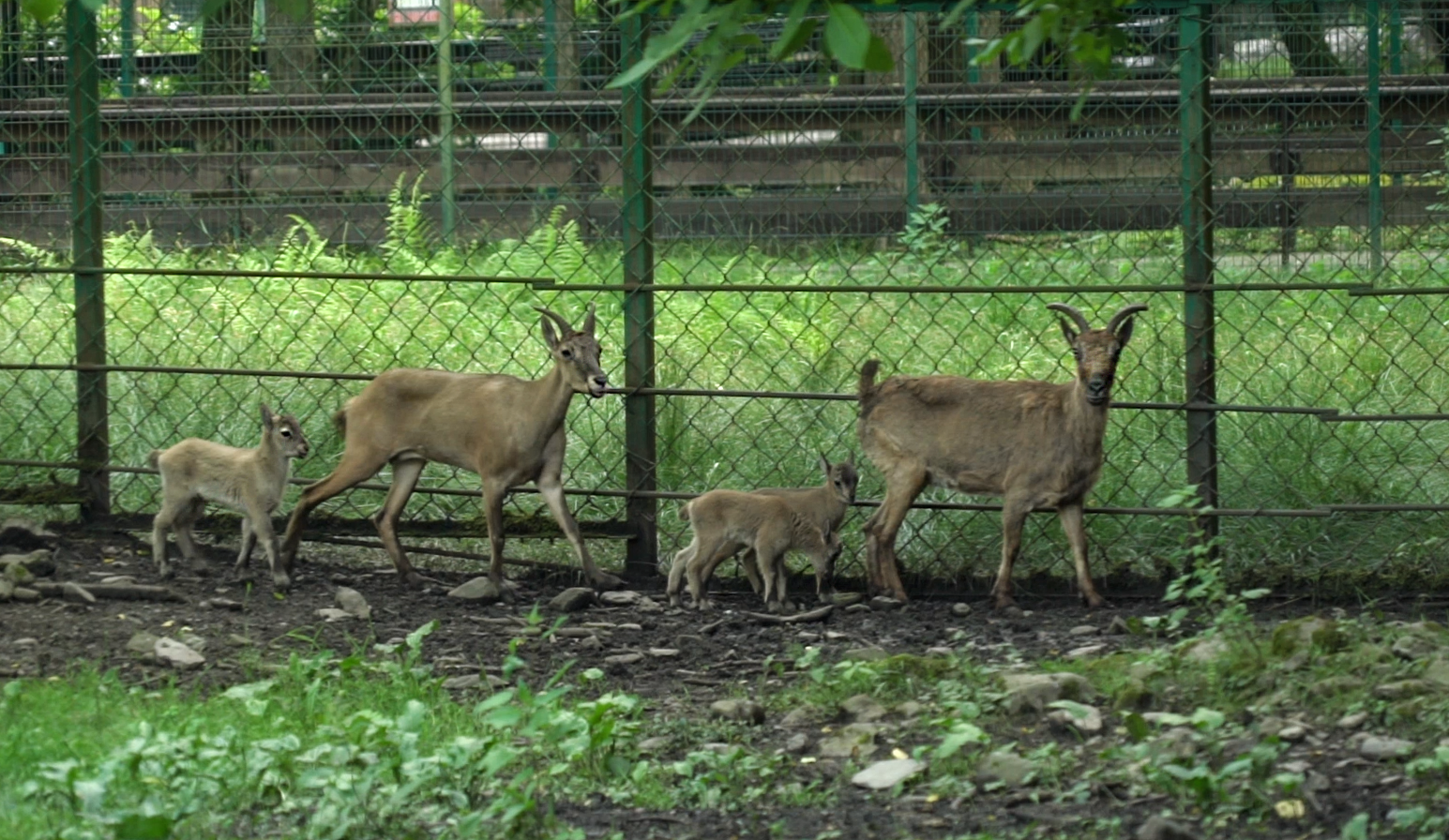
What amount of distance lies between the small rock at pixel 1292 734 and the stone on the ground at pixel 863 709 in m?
1.08

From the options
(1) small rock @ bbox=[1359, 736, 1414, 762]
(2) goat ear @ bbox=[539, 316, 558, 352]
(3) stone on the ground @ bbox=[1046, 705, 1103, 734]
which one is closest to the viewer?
(1) small rock @ bbox=[1359, 736, 1414, 762]

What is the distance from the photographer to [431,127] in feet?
34.6

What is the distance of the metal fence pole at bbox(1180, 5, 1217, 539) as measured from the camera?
22.0 ft

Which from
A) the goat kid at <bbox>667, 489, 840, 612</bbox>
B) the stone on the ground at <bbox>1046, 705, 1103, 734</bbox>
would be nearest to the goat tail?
the goat kid at <bbox>667, 489, 840, 612</bbox>

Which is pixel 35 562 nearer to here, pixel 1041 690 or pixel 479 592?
pixel 479 592

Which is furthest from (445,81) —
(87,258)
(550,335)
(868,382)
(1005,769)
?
(1005,769)

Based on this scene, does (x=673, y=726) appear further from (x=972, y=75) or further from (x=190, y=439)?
(x=972, y=75)

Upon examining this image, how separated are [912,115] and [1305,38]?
1.76 metres

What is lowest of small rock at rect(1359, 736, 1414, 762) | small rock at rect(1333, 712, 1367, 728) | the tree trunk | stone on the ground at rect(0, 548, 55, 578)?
small rock at rect(1359, 736, 1414, 762)

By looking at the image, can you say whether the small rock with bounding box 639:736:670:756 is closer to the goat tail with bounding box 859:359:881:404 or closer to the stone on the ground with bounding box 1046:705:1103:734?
the stone on the ground with bounding box 1046:705:1103:734

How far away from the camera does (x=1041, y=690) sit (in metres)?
4.77

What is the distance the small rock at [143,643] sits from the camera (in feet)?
18.4

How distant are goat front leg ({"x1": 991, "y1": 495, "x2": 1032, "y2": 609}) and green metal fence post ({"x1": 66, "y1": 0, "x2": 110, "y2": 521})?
3881 mm

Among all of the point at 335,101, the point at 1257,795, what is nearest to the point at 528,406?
the point at 335,101
